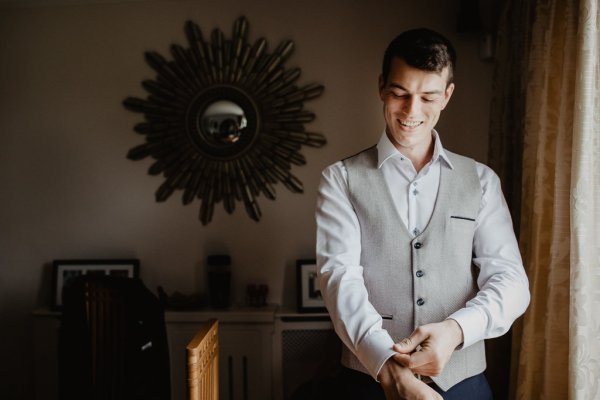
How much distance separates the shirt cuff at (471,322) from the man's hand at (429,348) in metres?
0.02

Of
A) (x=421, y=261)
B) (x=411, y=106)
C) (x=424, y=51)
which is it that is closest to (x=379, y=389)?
(x=421, y=261)

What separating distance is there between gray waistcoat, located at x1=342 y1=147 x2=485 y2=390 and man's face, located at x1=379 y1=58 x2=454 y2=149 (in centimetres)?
14

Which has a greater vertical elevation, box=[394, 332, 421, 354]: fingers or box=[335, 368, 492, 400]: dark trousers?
box=[394, 332, 421, 354]: fingers

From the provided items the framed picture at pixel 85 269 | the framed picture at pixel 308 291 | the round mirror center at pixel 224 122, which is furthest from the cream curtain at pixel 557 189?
the framed picture at pixel 85 269

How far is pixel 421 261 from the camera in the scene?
4.16 feet

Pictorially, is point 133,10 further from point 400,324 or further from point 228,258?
point 400,324

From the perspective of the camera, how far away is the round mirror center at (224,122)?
2.87 metres

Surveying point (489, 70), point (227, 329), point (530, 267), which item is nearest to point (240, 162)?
point (227, 329)

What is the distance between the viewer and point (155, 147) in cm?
293

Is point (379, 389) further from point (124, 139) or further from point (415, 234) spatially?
point (124, 139)

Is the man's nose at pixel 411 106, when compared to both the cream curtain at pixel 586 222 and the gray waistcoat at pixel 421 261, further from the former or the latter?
the cream curtain at pixel 586 222

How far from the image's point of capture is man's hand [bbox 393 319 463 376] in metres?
1.09

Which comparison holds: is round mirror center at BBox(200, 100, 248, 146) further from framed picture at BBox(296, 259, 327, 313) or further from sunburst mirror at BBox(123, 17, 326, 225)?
framed picture at BBox(296, 259, 327, 313)

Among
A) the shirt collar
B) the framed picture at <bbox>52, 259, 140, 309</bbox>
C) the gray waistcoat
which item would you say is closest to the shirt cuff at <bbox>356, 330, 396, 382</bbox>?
the gray waistcoat
